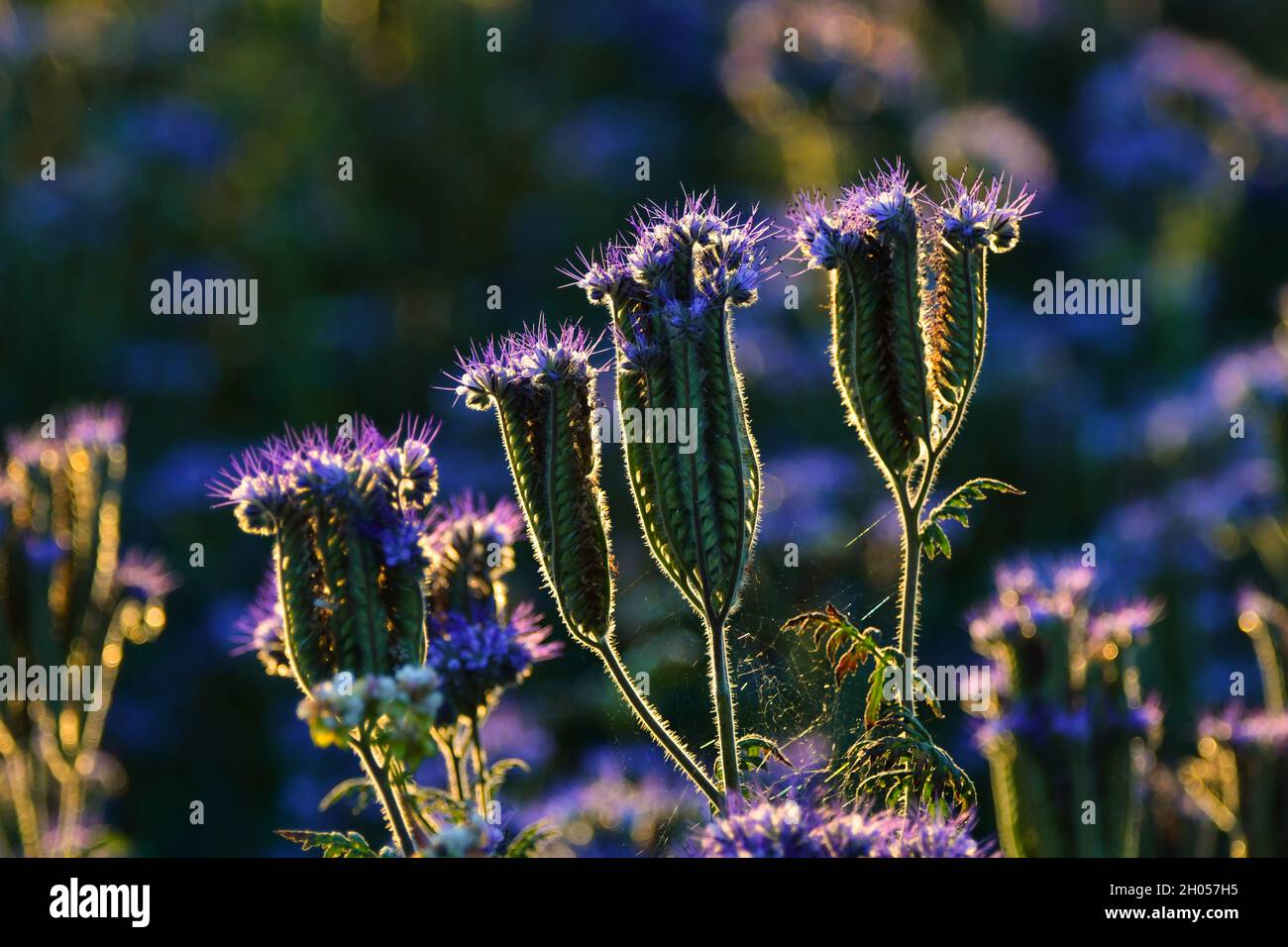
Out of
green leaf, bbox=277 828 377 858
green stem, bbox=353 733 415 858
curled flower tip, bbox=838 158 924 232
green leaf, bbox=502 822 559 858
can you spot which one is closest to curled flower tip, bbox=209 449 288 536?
green stem, bbox=353 733 415 858

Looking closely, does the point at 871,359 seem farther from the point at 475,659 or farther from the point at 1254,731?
the point at 1254,731

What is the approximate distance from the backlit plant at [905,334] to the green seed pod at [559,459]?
51 centimetres

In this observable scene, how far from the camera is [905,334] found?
11.8 ft

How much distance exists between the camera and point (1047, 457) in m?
12.5

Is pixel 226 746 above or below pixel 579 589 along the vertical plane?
below

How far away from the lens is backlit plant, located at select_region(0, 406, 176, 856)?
5.26 metres

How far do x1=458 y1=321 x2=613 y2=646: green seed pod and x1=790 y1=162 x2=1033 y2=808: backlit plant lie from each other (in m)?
0.51

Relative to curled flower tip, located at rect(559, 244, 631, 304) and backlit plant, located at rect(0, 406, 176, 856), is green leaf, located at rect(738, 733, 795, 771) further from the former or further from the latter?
backlit plant, located at rect(0, 406, 176, 856)

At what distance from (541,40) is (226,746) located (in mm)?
11074

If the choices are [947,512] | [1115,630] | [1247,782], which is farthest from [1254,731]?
[947,512]

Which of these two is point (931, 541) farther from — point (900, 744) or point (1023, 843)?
point (1023, 843)

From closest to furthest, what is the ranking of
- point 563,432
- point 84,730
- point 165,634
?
point 563,432, point 84,730, point 165,634
